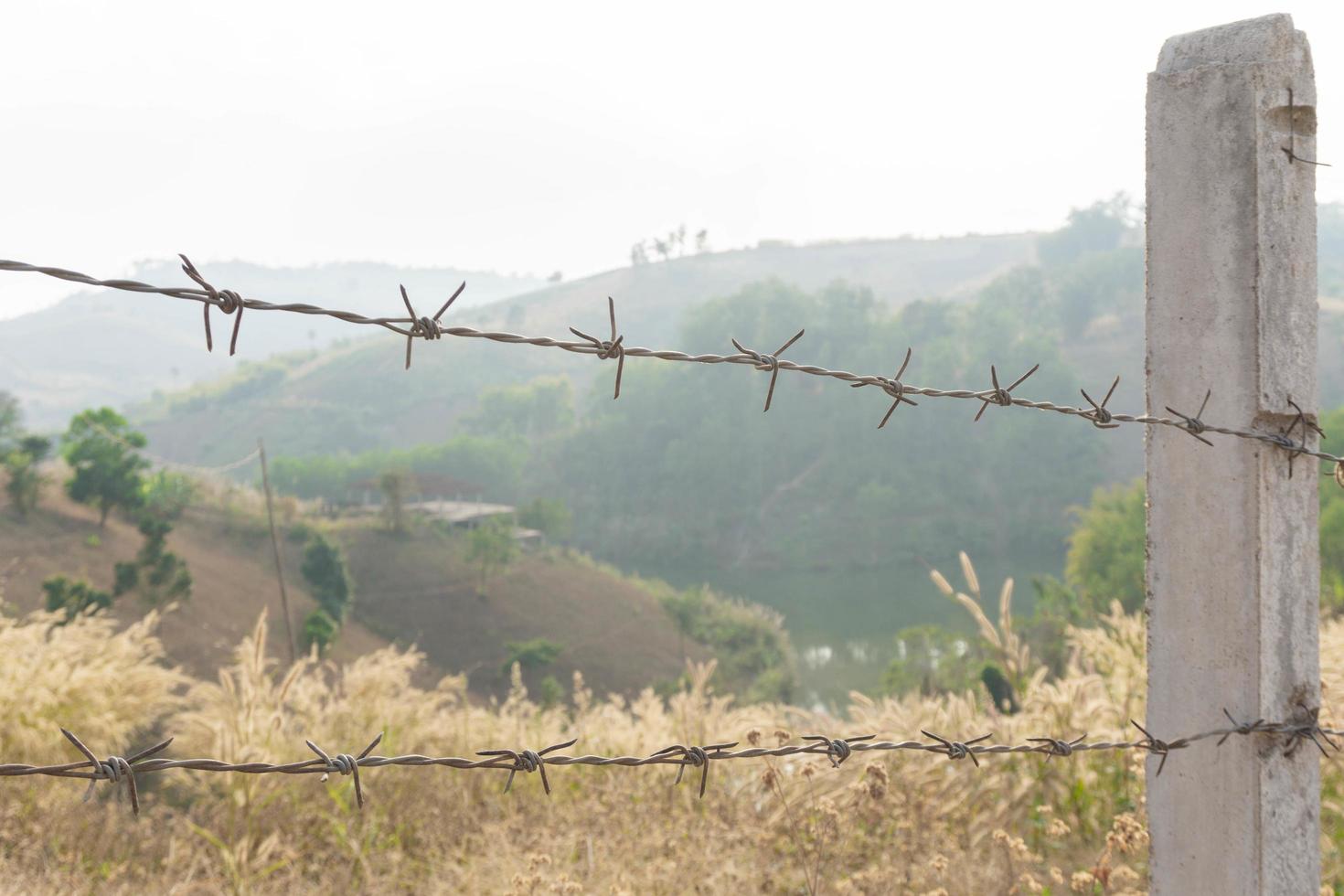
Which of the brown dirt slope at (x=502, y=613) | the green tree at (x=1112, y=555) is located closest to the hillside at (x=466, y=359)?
the brown dirt slope at (x=502, y=613)

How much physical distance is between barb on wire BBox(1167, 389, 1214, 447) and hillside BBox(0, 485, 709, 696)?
1180cm

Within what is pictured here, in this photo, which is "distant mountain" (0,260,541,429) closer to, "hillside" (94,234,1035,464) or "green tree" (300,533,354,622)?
"hillside" (94,234,1035,464)

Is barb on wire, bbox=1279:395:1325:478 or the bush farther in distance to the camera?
the bush

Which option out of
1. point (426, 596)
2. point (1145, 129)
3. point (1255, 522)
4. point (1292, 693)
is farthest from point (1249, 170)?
point (426, 596)

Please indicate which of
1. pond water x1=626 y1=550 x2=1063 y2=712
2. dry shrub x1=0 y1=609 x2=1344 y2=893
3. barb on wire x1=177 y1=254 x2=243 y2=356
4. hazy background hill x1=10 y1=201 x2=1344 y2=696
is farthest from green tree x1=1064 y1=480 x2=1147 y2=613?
barb on wire x1=177 y1=254 x2=243 y2=356

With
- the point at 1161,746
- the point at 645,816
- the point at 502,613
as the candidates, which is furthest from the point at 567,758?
the point at 502,613

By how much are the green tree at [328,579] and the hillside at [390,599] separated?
0.31 m

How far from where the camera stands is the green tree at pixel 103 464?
13180mm

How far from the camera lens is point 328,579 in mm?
16078

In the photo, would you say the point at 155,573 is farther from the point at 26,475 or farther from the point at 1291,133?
the point at 1291,133

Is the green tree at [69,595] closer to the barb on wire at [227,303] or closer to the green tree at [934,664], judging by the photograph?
the green tree at [934,664]

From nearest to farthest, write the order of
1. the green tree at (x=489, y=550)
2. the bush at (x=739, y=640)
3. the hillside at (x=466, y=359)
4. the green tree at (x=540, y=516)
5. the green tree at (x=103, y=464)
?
the green tree at (x=103, y=464) < the bush at (x=739, y=640) < the green tree at (x=489, y=550) < the green tree at (x=540, y=516) < the hillside at (x=466, y=359)

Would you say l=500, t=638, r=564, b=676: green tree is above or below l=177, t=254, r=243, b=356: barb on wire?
below

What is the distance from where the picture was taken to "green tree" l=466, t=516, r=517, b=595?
19.6 meters
